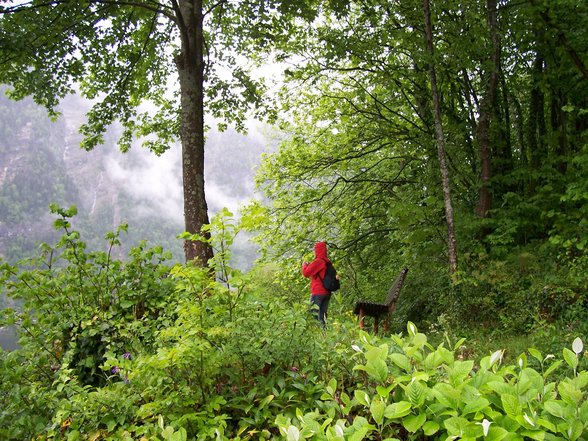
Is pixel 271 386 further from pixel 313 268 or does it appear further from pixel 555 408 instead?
pixel 313 268

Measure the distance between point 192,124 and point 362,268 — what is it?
7.11 metres

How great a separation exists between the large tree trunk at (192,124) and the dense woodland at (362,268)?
375 millimetres

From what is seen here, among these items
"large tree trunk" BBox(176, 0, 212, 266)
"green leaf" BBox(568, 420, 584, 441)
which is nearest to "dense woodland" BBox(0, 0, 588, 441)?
"green leaf" BBox(568, 420, 584, 441)

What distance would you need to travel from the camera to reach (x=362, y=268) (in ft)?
41.3

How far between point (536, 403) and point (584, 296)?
264 inches

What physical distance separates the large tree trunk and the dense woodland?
14.7 inches

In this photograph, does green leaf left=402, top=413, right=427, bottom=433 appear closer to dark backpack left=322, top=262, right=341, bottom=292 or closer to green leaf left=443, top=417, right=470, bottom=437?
green leaf left=443, top=417, right=470, bottom=437

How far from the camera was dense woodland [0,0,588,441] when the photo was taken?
1.92 meters

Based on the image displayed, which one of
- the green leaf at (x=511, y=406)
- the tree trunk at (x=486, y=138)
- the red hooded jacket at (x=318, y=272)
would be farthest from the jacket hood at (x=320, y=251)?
the green leaf at (x=511, y=406)

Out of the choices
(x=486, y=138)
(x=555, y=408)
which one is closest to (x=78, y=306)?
(x=555, y=408)

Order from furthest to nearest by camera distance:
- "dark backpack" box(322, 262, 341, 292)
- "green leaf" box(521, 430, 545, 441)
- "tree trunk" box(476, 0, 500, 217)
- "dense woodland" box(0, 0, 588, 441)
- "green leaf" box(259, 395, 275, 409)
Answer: "tree trunk" box(476, 0, 500, 217) < "dark backpack" box(322, 262, 341, 292) < "green leaf" box(259, 395, 275, 409) < "dense woodland" box(0, 0, 588, 441) < "green leaf" box(521, 430, 545, 441)

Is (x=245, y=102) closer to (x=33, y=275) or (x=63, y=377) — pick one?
(x=33, y=275)

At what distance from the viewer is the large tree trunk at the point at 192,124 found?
6.71 meters

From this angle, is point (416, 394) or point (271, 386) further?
point (271, 386)
